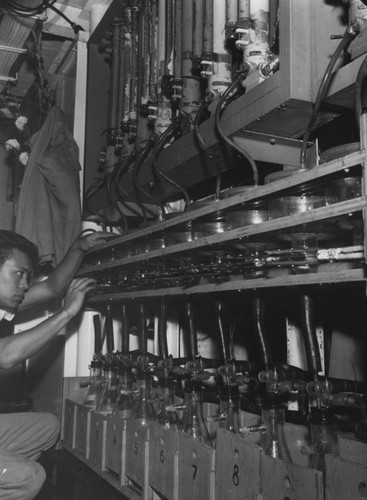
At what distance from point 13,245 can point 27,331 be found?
1.60ft

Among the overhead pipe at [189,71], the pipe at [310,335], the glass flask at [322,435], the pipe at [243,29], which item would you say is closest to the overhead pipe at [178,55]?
the overhead pipe at [189,71]

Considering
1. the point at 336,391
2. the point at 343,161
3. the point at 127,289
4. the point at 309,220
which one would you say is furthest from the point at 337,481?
the point at 127,289

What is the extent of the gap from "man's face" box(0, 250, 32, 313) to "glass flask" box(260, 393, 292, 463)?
134 cm

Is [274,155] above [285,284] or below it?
above

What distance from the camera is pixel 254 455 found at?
1.17 meters

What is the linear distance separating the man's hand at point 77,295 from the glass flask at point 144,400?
0.39 meters

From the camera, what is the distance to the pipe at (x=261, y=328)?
1.39 meters

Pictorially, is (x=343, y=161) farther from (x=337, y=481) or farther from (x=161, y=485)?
(x=161, y=485)

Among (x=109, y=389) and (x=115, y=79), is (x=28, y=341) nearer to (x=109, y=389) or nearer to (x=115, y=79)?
(x=109, y=389)

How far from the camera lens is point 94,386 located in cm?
230

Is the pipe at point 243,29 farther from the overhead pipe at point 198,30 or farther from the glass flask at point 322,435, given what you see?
the glass flask at point 322,435

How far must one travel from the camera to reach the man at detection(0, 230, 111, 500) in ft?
6.25

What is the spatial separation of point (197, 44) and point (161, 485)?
5.03ft

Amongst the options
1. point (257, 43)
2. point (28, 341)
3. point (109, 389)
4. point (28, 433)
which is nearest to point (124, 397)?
point (109, 389)
